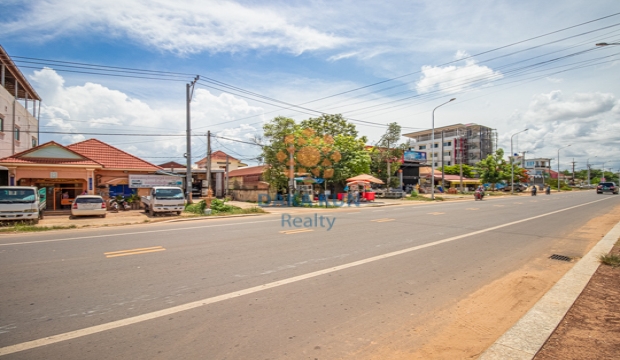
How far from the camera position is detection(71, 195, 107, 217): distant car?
18.0m

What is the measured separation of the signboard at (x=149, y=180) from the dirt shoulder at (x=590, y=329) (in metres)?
25.6

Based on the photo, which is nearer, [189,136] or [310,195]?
[189,136]

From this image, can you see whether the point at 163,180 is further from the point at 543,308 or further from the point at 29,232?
the point at 543,308

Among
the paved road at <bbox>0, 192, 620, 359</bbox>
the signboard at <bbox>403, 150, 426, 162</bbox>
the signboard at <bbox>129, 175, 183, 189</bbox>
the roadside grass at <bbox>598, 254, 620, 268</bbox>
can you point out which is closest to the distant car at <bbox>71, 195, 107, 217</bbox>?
the signboard at <bbox>129, 175, 183, 189</bbox>

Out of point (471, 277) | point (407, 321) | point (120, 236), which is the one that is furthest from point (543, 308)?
point (120, 236)

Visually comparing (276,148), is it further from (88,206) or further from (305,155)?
(88,206)

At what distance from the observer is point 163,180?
2534 cm

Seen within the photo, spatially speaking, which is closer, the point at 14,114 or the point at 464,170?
the point at 14,114

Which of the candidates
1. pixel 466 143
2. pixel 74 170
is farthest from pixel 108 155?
pixel 466 143

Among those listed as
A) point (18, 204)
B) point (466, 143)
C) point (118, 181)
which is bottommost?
point (18, 204)

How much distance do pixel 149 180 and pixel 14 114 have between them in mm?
13117

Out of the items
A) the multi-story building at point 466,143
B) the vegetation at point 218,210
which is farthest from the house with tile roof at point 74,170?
the multi-story building at point 466,143

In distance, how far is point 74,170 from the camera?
2184 centimetres

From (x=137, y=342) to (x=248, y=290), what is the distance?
194 cm
